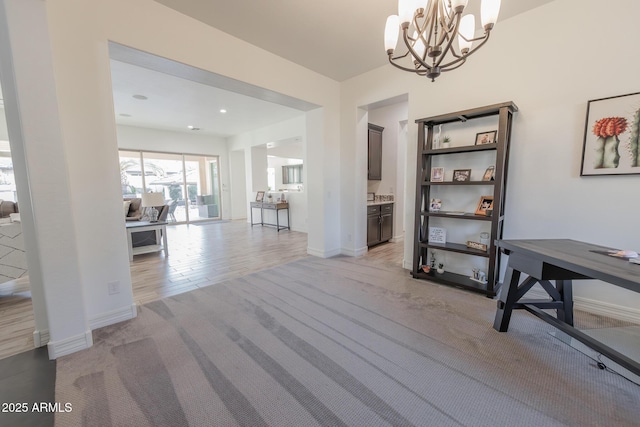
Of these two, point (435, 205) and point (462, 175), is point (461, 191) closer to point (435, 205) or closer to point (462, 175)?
point (462, 175)

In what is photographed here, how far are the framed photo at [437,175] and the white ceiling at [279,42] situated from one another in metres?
1.60

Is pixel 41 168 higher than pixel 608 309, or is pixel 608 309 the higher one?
pixel 41 168

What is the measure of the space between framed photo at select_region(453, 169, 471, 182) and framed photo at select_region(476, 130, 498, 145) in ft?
1.10

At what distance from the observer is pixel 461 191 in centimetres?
308

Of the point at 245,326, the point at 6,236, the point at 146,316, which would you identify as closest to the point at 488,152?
the point at 245,326

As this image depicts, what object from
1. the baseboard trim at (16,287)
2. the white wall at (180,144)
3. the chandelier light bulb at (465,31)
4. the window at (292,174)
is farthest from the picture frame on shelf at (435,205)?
the window at (292,174)

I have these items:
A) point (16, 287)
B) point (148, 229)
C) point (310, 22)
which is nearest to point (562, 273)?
point (310, 22)

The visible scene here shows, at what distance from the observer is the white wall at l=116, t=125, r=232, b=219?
6.99m

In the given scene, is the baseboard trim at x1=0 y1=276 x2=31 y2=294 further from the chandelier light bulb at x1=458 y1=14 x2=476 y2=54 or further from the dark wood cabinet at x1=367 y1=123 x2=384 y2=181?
the dark wood cabinet at x1=367 y1=123 x2=384 y2=181

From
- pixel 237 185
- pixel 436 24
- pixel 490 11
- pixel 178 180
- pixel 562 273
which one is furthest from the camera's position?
pixel 237 185

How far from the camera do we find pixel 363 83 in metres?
3.86

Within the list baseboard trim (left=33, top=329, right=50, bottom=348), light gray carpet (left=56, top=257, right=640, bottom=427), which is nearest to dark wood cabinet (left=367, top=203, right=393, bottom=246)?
light gray carpet (left=56, top=257, right=640, bottom=427)

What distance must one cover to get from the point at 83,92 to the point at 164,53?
802 millimetres

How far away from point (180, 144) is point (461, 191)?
8.15 meters
